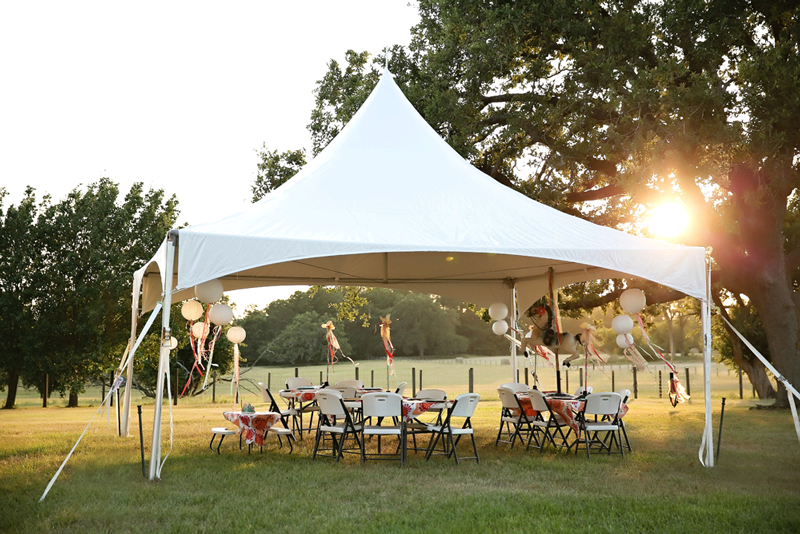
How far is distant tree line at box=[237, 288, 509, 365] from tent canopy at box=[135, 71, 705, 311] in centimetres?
2395

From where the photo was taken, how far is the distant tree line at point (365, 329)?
108 ft

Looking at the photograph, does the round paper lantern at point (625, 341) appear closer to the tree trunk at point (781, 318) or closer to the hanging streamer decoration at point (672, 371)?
the hanging streamer decoration at point (672, 371)

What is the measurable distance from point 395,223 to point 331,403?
1.85 meters

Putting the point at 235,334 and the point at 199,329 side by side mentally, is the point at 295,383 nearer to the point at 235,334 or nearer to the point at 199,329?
the point at 235,334

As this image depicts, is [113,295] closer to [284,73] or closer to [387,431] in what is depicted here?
[284,73]

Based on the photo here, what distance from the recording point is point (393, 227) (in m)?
6.62

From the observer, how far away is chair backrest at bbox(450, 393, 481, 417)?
6.58 meters

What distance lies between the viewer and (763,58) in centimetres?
929

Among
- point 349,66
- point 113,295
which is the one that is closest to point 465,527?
point 349,66

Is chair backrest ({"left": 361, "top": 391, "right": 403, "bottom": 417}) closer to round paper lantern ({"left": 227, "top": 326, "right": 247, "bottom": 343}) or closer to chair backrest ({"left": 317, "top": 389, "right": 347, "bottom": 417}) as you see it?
chair backrest ({"left": 317, "top": 389, "right": 347, "bottom": 417})

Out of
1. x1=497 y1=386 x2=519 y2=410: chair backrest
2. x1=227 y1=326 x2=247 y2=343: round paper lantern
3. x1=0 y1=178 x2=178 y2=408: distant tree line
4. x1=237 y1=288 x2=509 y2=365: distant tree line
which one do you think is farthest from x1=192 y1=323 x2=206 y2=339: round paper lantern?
x1=237 y1=288 x2=509 y2=365: distant tree line

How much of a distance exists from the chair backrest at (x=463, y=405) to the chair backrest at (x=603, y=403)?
4.10 ft

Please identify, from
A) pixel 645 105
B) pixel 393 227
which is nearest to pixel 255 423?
pixel 393 227

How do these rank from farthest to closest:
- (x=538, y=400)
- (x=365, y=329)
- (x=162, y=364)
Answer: (x=365, y=329)
(x=538, y=400)
(x=162, y=364)
